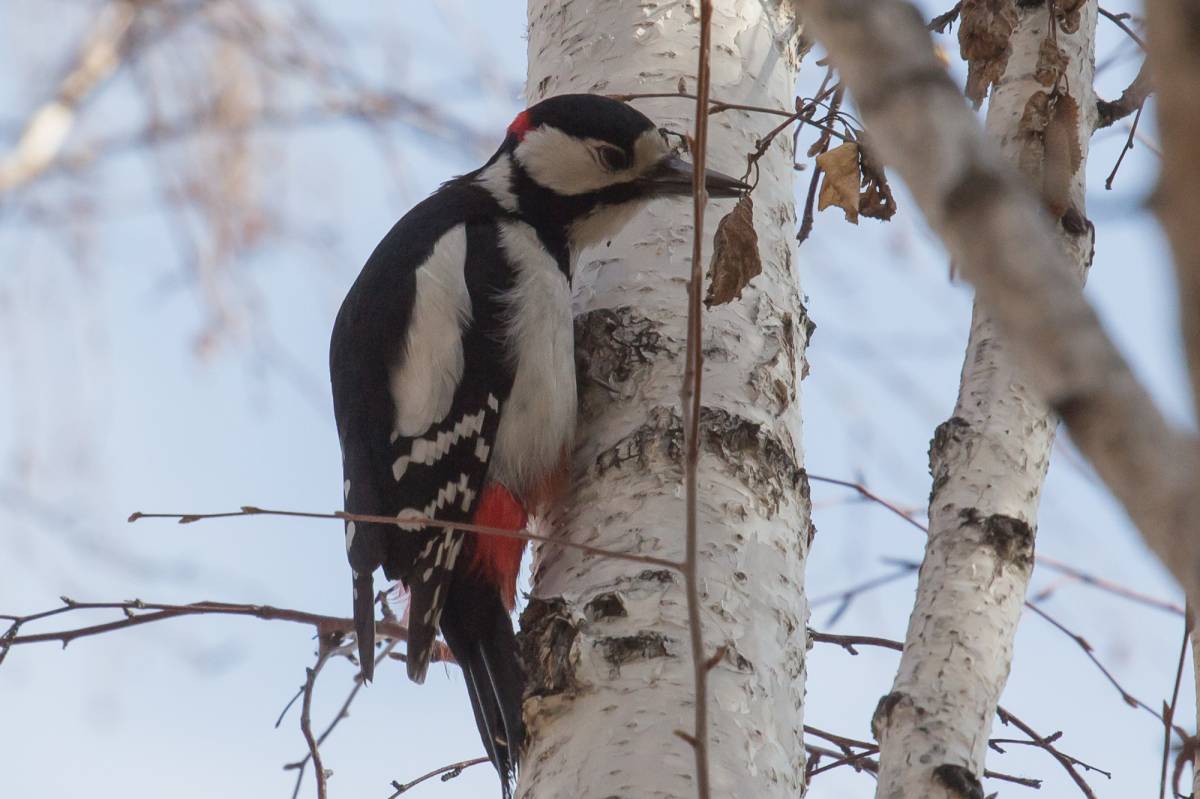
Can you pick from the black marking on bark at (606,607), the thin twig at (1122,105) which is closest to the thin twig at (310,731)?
the black marking on bark at (606,607)

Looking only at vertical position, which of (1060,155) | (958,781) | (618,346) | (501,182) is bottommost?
(958,781)

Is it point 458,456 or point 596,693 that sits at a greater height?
point 458,456

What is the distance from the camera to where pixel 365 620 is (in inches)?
89.3

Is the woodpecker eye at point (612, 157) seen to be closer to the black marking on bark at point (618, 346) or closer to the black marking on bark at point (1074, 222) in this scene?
the black marking on bark at point (618, 346)

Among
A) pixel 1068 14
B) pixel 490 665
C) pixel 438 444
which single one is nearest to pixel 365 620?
pixel 490 665

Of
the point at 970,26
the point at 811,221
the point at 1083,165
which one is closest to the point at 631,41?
the point at 811,221

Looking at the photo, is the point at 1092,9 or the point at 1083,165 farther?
the point at 1092,9

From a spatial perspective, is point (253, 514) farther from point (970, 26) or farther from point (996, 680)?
point (970, 26)

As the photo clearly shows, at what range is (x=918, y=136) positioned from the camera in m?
0.63

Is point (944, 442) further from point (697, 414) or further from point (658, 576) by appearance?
point (697, 414)

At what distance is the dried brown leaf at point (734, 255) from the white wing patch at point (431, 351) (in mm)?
726

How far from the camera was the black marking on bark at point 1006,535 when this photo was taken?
1.81 metres

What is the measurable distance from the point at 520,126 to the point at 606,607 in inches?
54.0

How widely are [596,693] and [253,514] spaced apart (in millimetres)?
447
